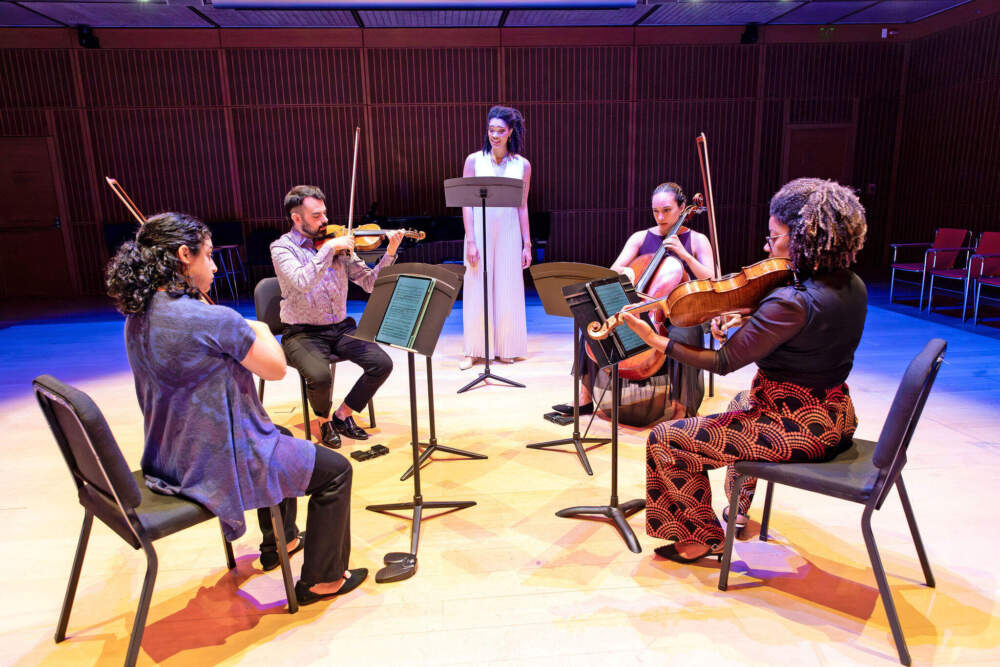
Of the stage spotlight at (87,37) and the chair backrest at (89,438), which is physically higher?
the stage spotlight at (87,37)

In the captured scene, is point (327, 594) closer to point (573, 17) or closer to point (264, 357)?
point (264, 357)

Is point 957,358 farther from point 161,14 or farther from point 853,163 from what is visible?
point 161,14

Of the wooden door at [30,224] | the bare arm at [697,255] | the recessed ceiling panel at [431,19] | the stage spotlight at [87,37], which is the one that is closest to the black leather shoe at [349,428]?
the bare arm at [697,255]

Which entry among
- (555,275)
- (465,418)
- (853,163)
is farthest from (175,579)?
(853,163)

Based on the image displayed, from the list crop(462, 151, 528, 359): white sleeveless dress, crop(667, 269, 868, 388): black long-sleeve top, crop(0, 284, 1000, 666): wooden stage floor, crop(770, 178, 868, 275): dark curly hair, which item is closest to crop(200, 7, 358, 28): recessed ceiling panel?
crop(462, 151, 528, 359): white sleeveless dress

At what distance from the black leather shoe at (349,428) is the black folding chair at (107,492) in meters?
1.53

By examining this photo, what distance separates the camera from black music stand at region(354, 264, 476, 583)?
2.30m

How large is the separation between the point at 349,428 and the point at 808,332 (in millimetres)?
2452

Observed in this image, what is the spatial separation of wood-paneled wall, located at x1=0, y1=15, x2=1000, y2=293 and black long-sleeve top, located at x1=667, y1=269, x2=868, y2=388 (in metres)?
6.65

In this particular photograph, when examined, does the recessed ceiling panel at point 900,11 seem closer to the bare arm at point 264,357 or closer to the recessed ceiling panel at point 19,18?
the bare arm at point 264,357

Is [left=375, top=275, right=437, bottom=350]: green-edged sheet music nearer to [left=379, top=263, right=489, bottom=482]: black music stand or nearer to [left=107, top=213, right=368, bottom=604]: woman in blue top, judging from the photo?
[left=379, top=263, right=489, bottom=482]: black music stand

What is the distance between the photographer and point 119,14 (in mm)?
6891

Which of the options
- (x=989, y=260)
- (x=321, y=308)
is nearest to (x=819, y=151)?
(x=989, y=260)

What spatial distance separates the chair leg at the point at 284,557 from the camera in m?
1.96
